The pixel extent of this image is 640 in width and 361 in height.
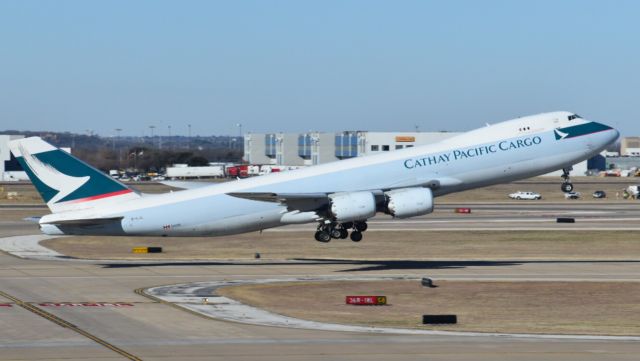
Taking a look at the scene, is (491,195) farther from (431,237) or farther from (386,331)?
(386,331)

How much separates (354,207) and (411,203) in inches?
127

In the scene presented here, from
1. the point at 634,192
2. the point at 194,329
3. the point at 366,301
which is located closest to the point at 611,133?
the point at 366,301

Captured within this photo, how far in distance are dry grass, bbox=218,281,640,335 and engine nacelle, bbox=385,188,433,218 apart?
602 cm

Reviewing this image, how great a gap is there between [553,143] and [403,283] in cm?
1450

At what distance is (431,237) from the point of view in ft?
272

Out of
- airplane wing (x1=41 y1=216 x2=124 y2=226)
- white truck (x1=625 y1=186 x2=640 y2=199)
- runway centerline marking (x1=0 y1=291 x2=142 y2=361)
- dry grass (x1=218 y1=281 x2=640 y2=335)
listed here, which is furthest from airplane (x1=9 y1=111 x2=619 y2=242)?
white truck (x1=625 y1=186 x2=640 y2=199)

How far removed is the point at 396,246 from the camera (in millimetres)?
76938

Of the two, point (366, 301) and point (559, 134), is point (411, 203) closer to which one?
point (559, 134)

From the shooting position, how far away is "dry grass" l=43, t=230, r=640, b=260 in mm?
70938

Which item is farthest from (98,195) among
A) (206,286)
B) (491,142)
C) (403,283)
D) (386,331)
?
(386,331)

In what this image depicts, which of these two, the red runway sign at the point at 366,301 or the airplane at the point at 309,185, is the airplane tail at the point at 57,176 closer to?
the airplane at the point at 309,185

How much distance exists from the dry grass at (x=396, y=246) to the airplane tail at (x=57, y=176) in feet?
33.9

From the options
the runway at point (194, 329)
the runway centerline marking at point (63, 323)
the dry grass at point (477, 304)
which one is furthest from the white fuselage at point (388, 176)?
the runway centerline marking at point (63, 323)

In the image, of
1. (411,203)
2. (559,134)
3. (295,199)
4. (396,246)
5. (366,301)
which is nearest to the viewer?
(366,301)
